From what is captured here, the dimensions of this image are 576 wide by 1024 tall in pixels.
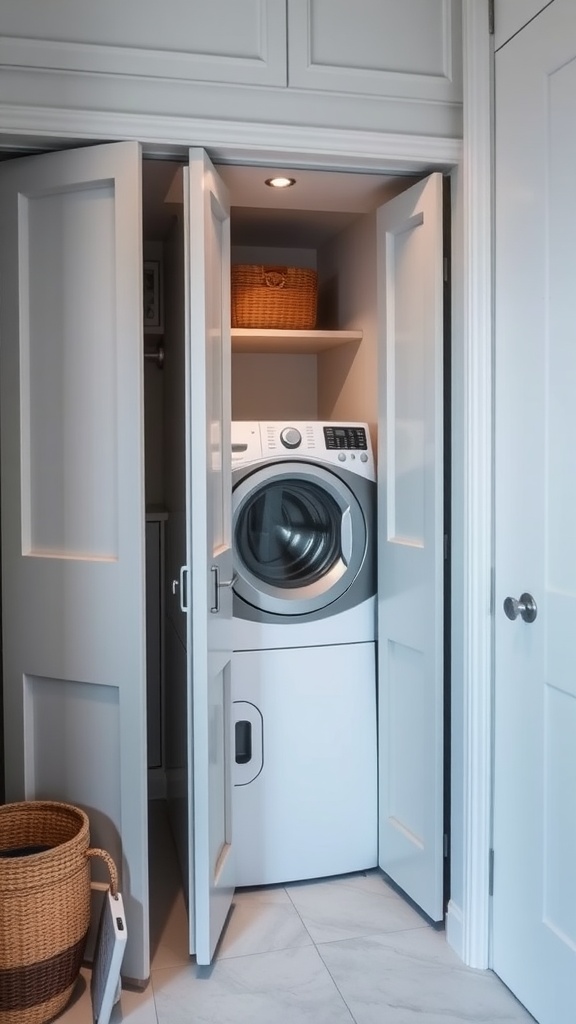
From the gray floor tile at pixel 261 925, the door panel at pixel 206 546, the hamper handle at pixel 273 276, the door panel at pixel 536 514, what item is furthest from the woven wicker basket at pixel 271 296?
the gray floor tile at pixel 261 925

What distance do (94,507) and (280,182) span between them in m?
0.97

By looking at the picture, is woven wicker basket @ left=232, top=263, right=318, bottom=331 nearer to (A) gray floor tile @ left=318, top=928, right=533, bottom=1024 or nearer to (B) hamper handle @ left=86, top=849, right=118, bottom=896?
(B) hamper handle @ left=86, top=849, right=118, bottom=896

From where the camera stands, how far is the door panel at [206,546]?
6.26ft

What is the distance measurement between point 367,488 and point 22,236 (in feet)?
3.75

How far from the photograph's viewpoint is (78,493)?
6.47ft

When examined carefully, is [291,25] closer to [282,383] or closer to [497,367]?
[497,367]

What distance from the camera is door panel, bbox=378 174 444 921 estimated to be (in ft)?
6.93

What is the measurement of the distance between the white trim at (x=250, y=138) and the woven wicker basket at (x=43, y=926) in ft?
5.04

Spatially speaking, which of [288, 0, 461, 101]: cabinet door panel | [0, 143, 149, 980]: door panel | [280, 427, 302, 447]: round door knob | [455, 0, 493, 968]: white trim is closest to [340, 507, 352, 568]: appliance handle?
[280, 427, 302, 447]: round door knob

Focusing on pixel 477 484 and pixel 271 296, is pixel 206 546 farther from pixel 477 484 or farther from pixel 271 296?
pixel 271 296

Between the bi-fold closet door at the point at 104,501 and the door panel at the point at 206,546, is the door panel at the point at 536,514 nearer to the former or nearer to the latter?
the bi-fold closet door at the point at 104,501

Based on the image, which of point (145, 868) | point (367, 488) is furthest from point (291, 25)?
point (145, 868)

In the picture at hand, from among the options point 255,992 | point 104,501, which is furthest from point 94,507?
point 255,992

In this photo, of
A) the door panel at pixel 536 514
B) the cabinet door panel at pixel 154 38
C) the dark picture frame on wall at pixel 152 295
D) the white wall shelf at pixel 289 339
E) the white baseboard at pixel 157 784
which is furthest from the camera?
the white baseboard at pixel 157 784
